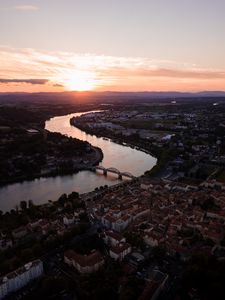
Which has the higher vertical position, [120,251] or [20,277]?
[120,251]

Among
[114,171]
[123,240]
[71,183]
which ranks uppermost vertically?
[123,240]

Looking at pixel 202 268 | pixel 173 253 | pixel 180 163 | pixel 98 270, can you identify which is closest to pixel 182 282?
pixel 202 268

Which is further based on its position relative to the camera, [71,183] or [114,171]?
[114,171]

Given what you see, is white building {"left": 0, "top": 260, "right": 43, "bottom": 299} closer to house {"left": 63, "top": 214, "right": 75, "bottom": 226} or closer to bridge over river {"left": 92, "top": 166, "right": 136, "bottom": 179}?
house {"left": 63, "top": 214, "right": 75, "bottom": 226}

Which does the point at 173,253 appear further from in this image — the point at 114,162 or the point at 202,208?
the point at 114,162

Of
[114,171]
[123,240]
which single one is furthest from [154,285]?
[114,171]

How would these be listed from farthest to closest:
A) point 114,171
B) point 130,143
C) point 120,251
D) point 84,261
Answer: point 130,143
point 114,171
point 120,251
point 84,261

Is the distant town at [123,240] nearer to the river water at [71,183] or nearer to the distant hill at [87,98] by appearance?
the river water at [71,183]

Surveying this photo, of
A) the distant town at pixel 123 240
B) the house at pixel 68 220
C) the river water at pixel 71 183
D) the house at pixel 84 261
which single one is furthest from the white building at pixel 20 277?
the river water at pixel 71 183

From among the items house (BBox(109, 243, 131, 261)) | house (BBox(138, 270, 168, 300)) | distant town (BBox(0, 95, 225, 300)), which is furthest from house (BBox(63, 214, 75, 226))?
house (BBox(138, 270, 168, 300))

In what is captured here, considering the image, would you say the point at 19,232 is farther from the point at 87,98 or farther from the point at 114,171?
the point at 87,98
